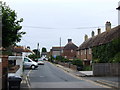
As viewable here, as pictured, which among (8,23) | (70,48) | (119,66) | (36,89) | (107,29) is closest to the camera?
(36,89)

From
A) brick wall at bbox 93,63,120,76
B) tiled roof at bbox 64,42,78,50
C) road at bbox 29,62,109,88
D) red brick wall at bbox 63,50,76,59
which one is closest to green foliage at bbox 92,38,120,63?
brick wall at bbox 93,63,120,76

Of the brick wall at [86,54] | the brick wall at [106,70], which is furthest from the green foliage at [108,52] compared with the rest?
the brick wall at [86,54]

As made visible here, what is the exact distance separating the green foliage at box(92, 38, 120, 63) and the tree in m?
13.7

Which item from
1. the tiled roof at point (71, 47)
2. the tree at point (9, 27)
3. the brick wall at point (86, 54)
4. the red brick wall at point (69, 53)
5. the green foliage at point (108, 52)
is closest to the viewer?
the tree at point (9, 27)

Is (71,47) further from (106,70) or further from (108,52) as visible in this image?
(106,70)

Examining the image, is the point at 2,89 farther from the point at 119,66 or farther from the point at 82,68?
the point at 82,68

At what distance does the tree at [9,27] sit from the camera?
60.2ft

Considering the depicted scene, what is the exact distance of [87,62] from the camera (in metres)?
53.8

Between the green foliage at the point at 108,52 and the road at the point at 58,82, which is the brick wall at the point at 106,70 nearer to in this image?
the green foliage at the point at 108,52

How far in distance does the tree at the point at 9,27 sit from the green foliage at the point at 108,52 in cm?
1366

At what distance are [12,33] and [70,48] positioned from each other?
80.5 metres

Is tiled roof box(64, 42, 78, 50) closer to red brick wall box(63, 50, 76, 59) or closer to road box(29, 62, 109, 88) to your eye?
red brick wall box(63, 50, 76, 59)

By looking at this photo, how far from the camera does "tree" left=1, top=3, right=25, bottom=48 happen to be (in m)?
18.3

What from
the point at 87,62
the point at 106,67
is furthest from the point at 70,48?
the point at 106,67
